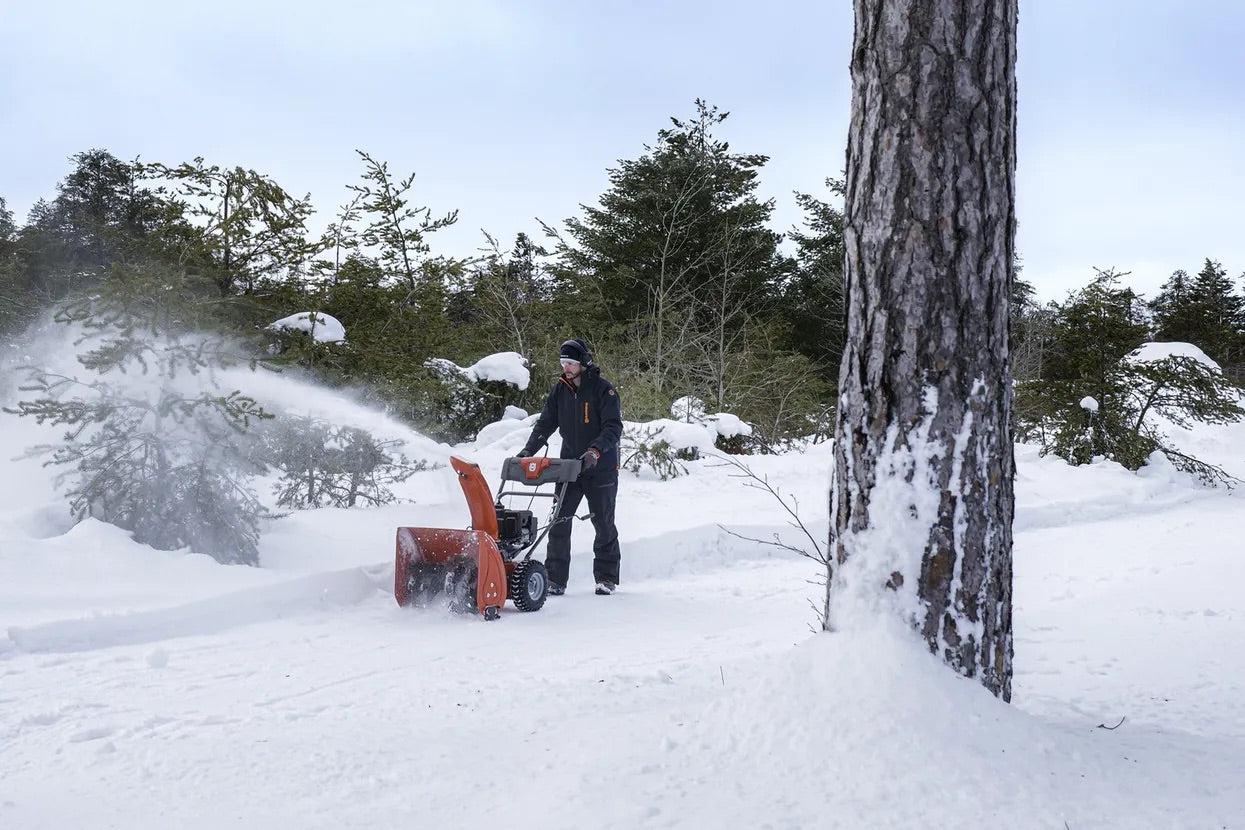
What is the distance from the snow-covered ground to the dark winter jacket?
3.61 ft

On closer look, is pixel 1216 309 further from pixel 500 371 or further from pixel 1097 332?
pixel 500 371

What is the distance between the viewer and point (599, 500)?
270 inches

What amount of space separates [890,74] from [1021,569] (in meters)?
5.44

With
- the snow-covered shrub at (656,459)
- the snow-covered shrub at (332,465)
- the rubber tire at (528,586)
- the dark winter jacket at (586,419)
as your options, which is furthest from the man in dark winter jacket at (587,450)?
the snow-covered shrub at (656,459)

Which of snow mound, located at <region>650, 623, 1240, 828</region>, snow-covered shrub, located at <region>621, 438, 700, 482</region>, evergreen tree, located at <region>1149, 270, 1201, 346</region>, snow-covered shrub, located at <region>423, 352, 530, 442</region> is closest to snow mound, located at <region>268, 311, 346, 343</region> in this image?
snow-covered shrub, located at <region>423, 352, 530, 442</region>

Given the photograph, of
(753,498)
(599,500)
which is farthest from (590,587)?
(753,498)

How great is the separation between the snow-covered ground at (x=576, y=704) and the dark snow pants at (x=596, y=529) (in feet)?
0.83

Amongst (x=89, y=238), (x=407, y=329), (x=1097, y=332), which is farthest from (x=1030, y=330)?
(x=89, y=238)

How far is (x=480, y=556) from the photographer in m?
5.55

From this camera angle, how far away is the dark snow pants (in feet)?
22.4

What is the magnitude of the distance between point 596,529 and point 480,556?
1.52 metres

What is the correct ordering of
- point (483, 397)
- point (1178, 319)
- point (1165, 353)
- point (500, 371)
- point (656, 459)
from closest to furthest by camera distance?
point (656, 459) < point (500, 371) < point (483, 397) < point (1165, 353) < point (1178, 319)

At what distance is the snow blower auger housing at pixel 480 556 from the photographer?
18.4 ft

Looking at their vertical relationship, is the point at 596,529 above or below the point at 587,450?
below
